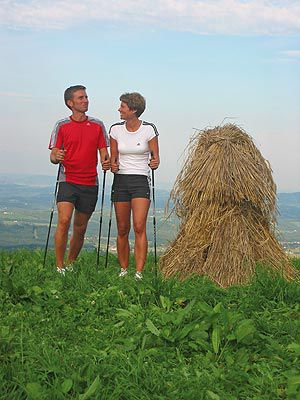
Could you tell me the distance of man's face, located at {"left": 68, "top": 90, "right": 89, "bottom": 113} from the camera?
32.4 feet

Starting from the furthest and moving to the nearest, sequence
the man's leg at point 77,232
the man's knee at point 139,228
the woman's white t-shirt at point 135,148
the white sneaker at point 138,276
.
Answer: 1. the man's leg at point 77,232
2. the man's knee at point 139,228
3. the woman's white t-shirt at point 135,148
4. the white sneaker at point 138,276

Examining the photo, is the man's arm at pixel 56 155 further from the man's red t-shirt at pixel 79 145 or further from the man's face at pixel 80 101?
the man's face at pixel 80 101

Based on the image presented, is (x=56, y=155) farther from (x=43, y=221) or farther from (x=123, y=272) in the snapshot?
(x=43, y=221)

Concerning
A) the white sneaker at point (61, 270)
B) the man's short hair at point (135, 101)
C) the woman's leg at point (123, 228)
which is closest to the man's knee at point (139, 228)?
the woman's leg at point (123, 228)

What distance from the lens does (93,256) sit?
41.2ft

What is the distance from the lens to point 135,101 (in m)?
9.77

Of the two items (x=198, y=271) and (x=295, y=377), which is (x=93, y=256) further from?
(x=295, y=377)

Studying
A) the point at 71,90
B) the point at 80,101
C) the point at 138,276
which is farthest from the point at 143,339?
the point at 71,90

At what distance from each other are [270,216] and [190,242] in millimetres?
1311

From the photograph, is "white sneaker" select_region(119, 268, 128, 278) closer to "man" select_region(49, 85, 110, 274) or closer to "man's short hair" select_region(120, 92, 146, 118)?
"man" select_region(49, 85, 110, 274)

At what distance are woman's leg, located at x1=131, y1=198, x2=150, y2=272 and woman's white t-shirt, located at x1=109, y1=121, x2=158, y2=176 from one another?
0.41 metres

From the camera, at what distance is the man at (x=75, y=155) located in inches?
389

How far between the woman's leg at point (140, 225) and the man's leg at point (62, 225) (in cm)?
90

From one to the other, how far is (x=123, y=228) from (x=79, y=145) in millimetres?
1338
